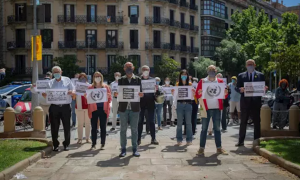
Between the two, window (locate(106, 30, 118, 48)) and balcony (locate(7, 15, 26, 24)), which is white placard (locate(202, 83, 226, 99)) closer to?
window (locate(106, 30, 118, 48))

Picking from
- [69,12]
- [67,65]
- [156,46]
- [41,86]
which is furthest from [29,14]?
[156,46]

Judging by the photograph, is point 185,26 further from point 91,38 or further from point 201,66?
point 91,38

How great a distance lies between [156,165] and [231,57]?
44.9 m

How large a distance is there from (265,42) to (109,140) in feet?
108

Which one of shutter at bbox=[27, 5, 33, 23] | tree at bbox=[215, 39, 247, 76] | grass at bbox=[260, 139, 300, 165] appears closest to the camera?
grass at bbox=[260, 139, 300, 165]

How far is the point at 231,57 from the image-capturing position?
5131cm

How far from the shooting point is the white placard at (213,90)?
946 cm

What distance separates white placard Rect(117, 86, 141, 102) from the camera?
9172mm

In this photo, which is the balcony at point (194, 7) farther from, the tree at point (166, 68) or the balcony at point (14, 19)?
the balcony at point (14, 19)

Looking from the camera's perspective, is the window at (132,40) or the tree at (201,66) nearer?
the window at (132,40)

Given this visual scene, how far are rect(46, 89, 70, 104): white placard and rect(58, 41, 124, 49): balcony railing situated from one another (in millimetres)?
36479

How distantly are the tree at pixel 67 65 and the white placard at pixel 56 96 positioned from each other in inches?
1273

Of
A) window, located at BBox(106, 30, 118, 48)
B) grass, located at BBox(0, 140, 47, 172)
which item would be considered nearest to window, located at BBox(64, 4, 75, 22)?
window, located at BBox(106, 30, 118, 48)

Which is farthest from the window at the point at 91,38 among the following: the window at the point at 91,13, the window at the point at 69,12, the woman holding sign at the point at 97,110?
the woman holding sign at the point at 97,110
